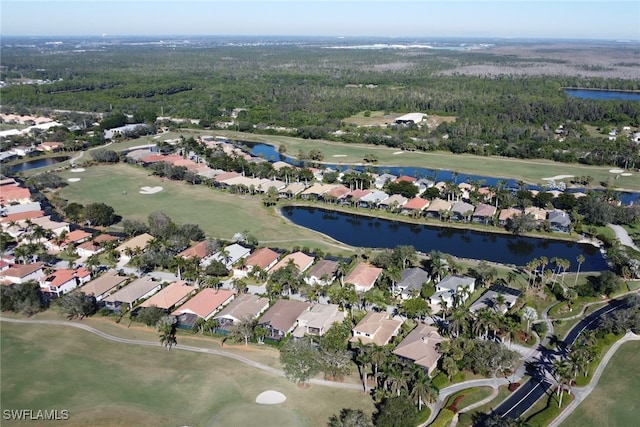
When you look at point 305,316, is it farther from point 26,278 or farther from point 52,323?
point 26,278

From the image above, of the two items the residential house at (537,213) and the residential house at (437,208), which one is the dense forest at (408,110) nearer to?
the residential house at (537,213)

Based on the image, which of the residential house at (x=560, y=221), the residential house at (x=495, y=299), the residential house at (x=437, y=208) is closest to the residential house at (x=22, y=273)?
the residential house at (x=495, y=299)

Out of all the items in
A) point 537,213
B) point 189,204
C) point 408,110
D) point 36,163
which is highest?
point 408,110

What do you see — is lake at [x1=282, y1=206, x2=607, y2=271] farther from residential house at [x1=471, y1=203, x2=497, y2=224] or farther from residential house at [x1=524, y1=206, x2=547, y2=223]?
residential house at [x1=524, y1=206, x2=547, y2=223]

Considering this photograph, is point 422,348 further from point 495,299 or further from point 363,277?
point 363,277

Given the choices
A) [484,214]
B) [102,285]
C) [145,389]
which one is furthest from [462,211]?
[145,389]

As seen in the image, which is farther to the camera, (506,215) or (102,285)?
(506,215)

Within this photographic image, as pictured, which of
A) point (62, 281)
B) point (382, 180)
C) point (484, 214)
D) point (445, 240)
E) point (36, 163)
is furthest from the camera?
point (36, 163)
